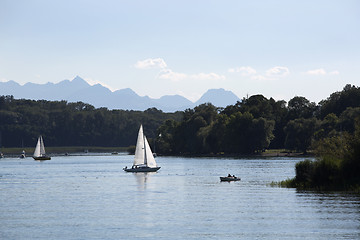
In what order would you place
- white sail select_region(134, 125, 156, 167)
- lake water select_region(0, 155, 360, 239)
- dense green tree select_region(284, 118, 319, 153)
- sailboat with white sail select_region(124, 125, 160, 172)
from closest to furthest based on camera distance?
lake water select_region(0, 155, 360, 239)
sailboat with white sail select_region(124, 125, 160, 172)
white sail select_region(134, 125, 156, 167)
dense green tree select_region(284, 118, 319, 153)

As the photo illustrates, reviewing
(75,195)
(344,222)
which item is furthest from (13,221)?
(344,222)

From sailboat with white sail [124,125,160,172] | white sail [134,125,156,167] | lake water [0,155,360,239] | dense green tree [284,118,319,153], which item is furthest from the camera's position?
dense green tree [284,118,319,153]

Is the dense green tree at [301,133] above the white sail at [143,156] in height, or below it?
above

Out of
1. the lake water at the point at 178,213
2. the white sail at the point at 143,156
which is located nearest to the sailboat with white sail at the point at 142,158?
the white sail at the point at 143,156

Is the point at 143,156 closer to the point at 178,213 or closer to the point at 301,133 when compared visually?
the point at 178,213

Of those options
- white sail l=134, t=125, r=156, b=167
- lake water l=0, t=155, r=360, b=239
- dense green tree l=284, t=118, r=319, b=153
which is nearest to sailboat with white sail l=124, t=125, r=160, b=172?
white sail l=134, t=125, r=156, b=167

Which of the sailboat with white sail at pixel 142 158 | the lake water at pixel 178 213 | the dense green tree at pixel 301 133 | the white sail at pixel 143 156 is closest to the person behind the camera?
the lake water at pixel 178 213

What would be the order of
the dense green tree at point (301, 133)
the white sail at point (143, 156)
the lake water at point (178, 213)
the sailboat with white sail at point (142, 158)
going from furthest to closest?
the dense green tree at point (301, 133), the white sail at point (143, 156), the sailboat with white sail at point (142, 158), the lake water at point (178, 213)

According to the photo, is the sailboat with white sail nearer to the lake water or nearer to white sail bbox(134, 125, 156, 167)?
white sail bbox(134, 125, 156, 167)

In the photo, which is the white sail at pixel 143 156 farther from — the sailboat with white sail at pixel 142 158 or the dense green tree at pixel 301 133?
the dense green tree at pixel 301 133

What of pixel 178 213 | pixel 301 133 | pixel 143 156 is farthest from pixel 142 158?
pixel 301 133

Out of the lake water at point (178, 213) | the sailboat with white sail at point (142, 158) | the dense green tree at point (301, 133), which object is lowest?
the lake water at point (178, 213)

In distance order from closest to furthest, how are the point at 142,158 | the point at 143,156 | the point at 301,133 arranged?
the point at 142,158
the point at 143,156
the point at 301,133

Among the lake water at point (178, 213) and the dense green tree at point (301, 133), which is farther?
the dense green tree at point (301, 133)
